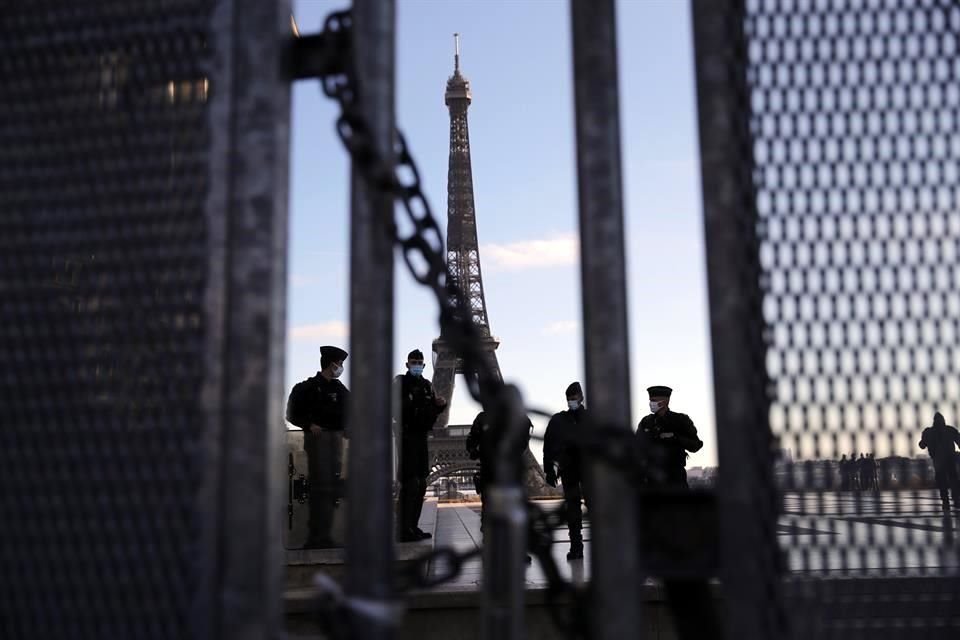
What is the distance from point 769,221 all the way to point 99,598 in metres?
2.11

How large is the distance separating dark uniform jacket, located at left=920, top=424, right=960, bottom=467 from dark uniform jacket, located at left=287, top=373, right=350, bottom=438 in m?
6.14

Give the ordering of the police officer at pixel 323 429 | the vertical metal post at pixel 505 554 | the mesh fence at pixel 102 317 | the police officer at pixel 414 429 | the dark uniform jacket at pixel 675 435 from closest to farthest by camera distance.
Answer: the vertical metal post at pixel 505 554 < the mesh fence at pixel 102 317 < the police officer at pixel 323 429 < the dark uniform jacket at pixel 675 435 < the police officer at pixel 414 429

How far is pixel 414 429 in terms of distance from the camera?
10.0 m

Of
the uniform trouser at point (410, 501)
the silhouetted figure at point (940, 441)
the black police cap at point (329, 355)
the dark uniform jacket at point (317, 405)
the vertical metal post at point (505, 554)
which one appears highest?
the black police cap at point (329, 355)

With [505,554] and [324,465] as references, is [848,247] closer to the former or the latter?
[505,554]

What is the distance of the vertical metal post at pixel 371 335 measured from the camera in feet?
7.90

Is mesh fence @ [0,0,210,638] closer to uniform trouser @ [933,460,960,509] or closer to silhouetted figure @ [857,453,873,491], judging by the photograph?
silhouetted figure @ [857,453,873,491]

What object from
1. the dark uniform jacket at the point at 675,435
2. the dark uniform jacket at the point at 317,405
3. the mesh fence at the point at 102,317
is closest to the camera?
the mesh fence at the point at 102,317

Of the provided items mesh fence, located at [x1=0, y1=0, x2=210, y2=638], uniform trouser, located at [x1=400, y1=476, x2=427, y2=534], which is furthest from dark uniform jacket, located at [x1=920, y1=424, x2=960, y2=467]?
uniform trouser, located at [x1=400, y1=476, x2=427, y2=534]

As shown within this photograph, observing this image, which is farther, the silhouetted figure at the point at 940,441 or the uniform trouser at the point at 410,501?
the uniform trouser at the point at 410,501

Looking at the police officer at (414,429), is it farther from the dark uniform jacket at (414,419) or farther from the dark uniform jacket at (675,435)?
the dark uniform jacket at (675,435)

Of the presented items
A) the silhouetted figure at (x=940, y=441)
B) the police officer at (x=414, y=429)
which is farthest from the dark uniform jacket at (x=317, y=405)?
the silhouetted figure at (x=940, y=441)

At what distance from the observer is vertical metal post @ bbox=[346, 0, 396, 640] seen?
7.90 feet

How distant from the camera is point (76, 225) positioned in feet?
9.02
